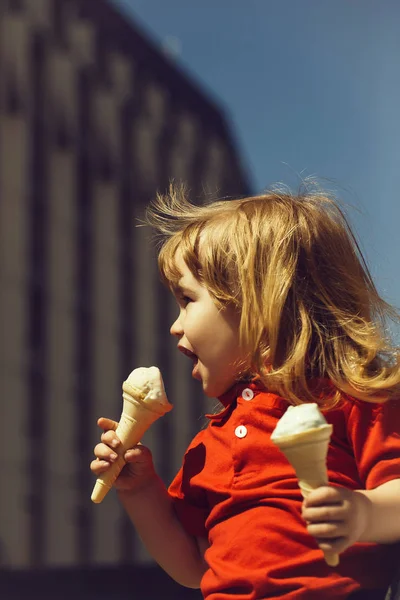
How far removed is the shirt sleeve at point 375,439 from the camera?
162cm

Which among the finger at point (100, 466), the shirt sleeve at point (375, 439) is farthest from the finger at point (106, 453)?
the shirt sleeve at point (375, 439)

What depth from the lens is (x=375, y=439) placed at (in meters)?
1.66

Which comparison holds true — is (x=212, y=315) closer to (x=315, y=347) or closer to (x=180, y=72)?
(x=315, y=347)

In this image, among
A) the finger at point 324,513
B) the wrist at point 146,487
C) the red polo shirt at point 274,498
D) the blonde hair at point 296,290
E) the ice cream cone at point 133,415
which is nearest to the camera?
the finger at point 324,513

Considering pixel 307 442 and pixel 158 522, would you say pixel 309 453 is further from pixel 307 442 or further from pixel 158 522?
pixel 158 522

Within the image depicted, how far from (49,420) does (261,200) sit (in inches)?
942

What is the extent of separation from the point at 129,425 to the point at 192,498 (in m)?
0.22

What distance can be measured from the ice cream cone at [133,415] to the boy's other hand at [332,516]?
514 mm

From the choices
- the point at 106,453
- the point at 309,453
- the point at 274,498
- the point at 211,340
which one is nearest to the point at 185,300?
the point at 211,340

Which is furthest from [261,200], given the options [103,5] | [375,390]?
[103,5]

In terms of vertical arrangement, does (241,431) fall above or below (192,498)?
above

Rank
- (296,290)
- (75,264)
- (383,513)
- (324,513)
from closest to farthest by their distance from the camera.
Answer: (324,513) < (383,513) < (296,290) < (75,264)

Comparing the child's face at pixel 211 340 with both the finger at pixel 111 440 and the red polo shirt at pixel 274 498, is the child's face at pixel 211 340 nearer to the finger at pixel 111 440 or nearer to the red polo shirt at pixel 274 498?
the red polo shirt at pixel 274 498

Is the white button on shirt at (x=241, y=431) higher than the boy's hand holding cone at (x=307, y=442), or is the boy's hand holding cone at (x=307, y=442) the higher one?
the boy's hand holding cone at (x=307, y=442)
